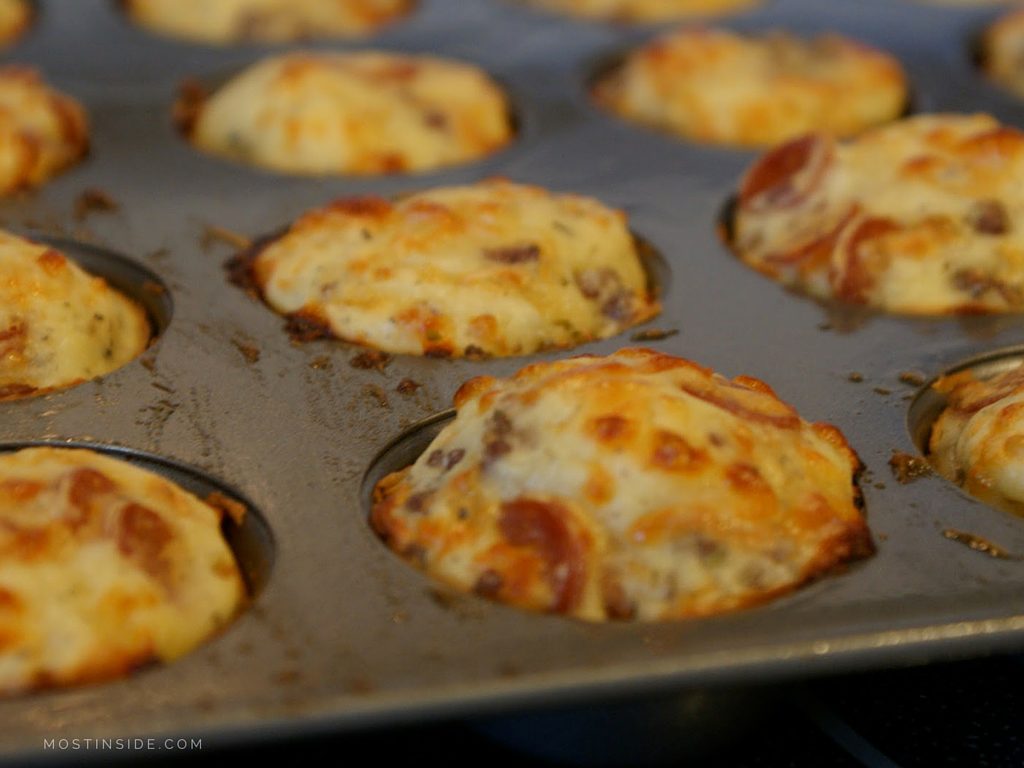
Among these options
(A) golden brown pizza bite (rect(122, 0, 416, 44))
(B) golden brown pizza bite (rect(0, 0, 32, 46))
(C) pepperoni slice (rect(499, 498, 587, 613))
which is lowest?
(B) golden brown pizza bite (rect(0, 0, 32, 46))

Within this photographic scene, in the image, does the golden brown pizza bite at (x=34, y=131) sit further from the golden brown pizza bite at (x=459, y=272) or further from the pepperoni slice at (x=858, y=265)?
the pepperoni slice at (x=858, y=265)

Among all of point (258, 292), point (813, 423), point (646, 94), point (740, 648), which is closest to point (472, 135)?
point (646, 94)

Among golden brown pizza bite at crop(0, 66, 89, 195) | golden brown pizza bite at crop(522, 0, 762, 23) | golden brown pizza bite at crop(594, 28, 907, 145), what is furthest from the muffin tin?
golden brown pizza bite at crop(522, 0, 762, 23)

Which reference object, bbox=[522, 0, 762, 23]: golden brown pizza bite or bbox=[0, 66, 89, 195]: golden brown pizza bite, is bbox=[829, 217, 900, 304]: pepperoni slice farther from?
bbox=[522, 0, 762, 23]: golden brown pizza bite

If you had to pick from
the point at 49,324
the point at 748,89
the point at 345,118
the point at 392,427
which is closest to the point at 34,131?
the point at 345,118

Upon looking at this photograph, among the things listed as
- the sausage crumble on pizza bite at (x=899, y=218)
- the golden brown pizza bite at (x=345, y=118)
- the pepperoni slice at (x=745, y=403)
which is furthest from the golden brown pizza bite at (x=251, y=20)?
A: the pepperoni slice at (x=745, y=403)

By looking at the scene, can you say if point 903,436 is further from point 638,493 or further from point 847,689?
point 638,493
